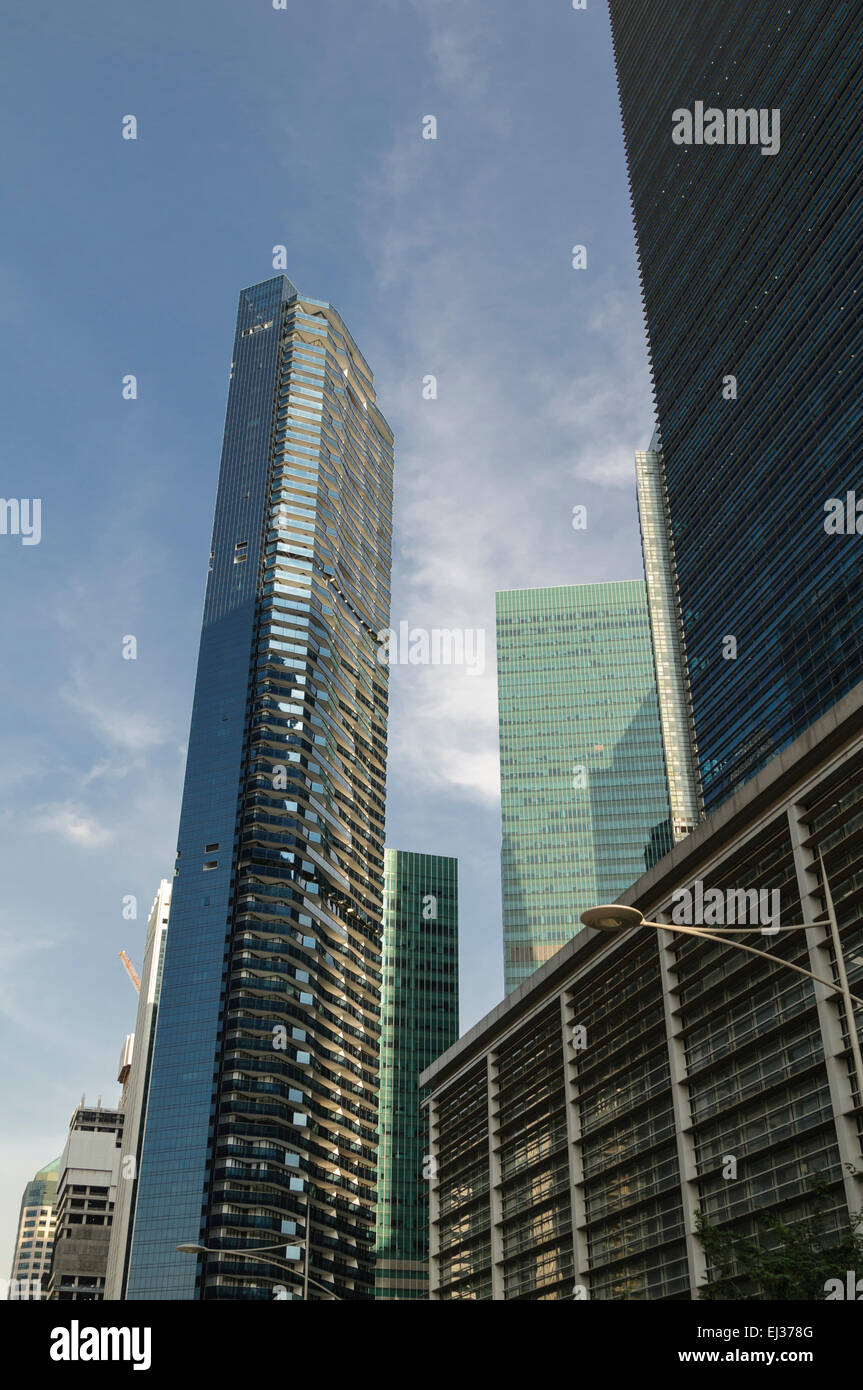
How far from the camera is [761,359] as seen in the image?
153 meters

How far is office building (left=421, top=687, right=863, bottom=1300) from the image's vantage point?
52.3m

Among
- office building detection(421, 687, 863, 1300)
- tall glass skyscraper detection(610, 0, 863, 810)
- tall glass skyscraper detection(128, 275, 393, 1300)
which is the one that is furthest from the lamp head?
tall glass skyscraper detection(128, 275, 393, 1300)

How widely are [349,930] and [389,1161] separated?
38.3 metres

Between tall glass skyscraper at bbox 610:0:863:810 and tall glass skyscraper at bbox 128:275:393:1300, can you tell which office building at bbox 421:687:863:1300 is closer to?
tall glass skyscraper at bbox 610:0:863:810

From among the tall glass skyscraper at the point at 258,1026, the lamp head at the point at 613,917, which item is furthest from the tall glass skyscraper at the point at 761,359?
the lamp head at the point at 613,917

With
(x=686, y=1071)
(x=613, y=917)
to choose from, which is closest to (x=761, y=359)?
(x=686, y=1071)

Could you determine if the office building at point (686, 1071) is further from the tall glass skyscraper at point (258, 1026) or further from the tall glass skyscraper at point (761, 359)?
the tall glass skyscraper at point (258, 1026)

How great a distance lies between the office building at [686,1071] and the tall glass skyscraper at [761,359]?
213 ft

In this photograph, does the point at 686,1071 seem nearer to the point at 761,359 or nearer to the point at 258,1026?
the point at 761,359

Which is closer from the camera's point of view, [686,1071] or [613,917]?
[613,917]

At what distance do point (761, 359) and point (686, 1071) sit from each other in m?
114

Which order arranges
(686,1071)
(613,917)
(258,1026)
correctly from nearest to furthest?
(613,917), (686,1071), (258,1026)

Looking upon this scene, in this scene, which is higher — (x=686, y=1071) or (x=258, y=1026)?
(x=258, y=1026)

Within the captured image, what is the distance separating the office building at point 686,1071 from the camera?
52.3m
